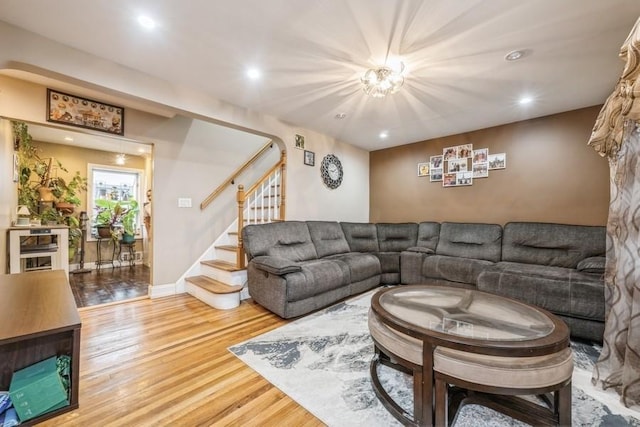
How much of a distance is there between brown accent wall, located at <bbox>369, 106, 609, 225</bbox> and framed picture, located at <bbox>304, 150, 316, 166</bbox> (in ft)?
5.95

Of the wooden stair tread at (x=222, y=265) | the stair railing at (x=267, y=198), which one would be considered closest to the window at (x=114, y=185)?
the wooden stair tread at (x=222, y=265)

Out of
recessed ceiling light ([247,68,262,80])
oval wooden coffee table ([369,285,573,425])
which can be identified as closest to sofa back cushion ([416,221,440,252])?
A: oval wooden coffee table ([369,285,573,425])

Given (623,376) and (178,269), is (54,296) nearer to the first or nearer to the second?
(178,269)

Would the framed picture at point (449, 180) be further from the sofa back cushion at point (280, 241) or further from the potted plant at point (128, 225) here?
the potted plant at point (128, 225)

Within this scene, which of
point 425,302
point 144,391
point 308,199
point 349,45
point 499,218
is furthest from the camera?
point 308,199

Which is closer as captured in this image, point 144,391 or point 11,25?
point 144,391

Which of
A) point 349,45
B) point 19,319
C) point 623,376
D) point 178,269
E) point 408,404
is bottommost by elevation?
point 408,404

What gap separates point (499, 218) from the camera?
393 cm

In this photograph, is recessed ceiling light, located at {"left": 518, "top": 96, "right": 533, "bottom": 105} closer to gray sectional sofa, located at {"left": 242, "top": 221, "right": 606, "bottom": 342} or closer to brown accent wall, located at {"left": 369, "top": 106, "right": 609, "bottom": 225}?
brown accent wall, located at {"left": 369, "top": 106, "right": 609, "bottom": 225}

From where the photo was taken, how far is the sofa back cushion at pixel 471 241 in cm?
363

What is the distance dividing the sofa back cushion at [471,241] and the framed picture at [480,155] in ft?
3.31

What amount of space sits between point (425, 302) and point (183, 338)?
2.05 metres

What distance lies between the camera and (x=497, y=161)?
12.9 feet

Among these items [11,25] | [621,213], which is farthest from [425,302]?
[11,25]
